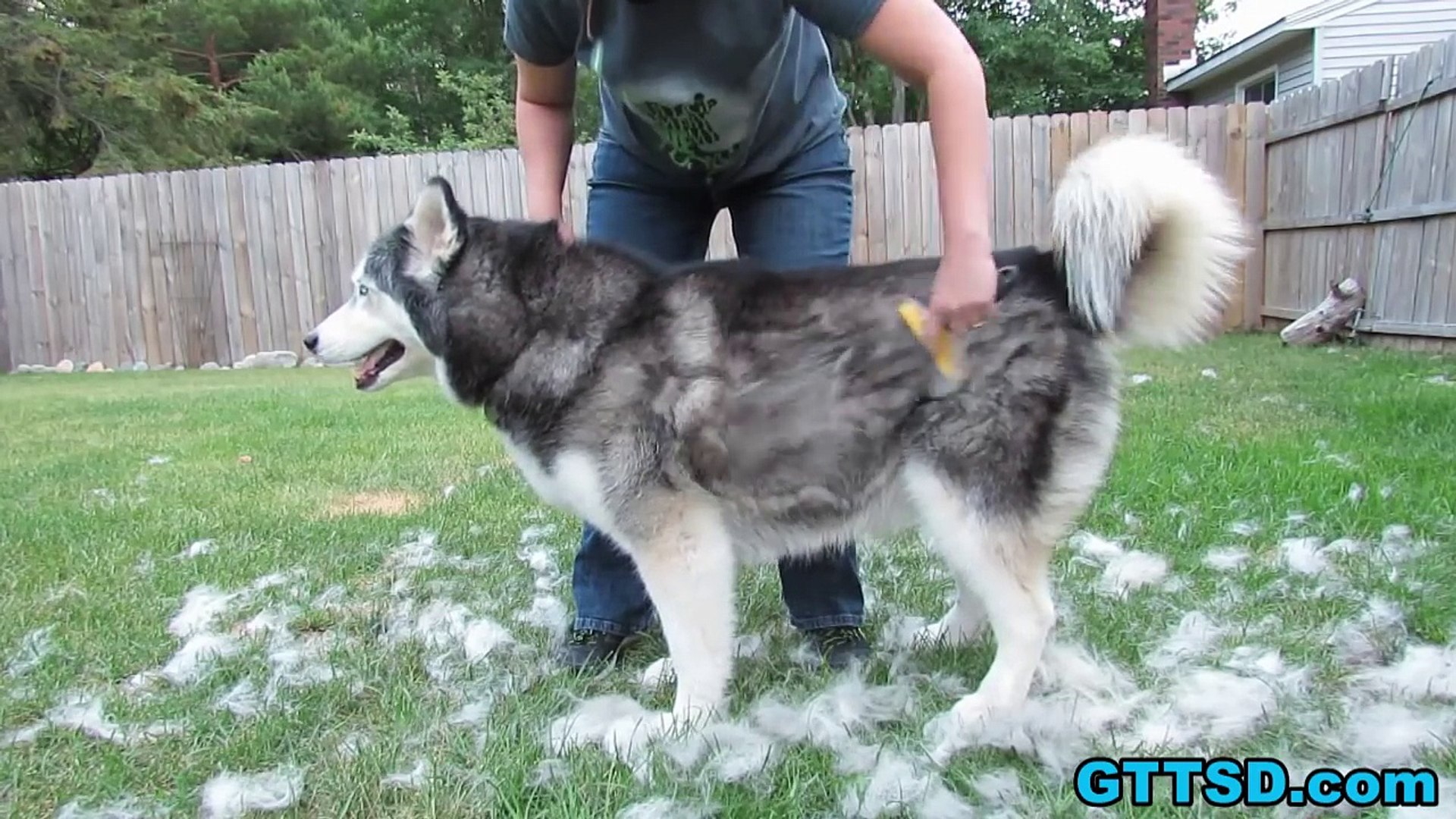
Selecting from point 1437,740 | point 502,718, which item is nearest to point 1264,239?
point 1437,740

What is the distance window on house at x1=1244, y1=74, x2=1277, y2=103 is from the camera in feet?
60.0

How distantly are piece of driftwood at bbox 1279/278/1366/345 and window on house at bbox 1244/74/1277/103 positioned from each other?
36.4 feet

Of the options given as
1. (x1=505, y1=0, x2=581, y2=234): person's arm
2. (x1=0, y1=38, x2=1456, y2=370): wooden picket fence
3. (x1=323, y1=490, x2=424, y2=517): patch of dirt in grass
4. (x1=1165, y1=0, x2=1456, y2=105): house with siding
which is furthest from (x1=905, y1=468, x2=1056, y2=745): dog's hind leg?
(x1=1165, y1=0, x2=1456, y2=105): house with siding

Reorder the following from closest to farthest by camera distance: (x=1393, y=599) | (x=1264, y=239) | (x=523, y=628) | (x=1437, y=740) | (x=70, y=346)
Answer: (x=1437, y=740), (x=1393, y=599), (x=523, y=628), (x=1264, y=239), (x=70, y=346)

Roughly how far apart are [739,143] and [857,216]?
7.81 m

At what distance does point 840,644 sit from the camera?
288cm

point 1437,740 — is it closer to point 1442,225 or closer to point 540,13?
point 540,13

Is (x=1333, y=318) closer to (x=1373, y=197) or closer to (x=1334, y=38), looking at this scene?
(x=1373, y=197)

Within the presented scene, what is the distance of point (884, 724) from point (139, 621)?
87.7 inches

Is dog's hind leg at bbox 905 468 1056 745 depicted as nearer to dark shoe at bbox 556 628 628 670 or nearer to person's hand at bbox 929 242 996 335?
person's hand at bbox 929 242 996 335

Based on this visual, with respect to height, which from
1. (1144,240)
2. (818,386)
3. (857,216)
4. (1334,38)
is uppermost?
(1334,38)

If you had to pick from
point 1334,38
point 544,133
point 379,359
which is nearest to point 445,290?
point 379,359

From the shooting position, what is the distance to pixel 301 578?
3592 mm

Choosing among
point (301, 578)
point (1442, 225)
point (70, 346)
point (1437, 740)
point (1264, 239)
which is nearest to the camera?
point (1437, 740)
